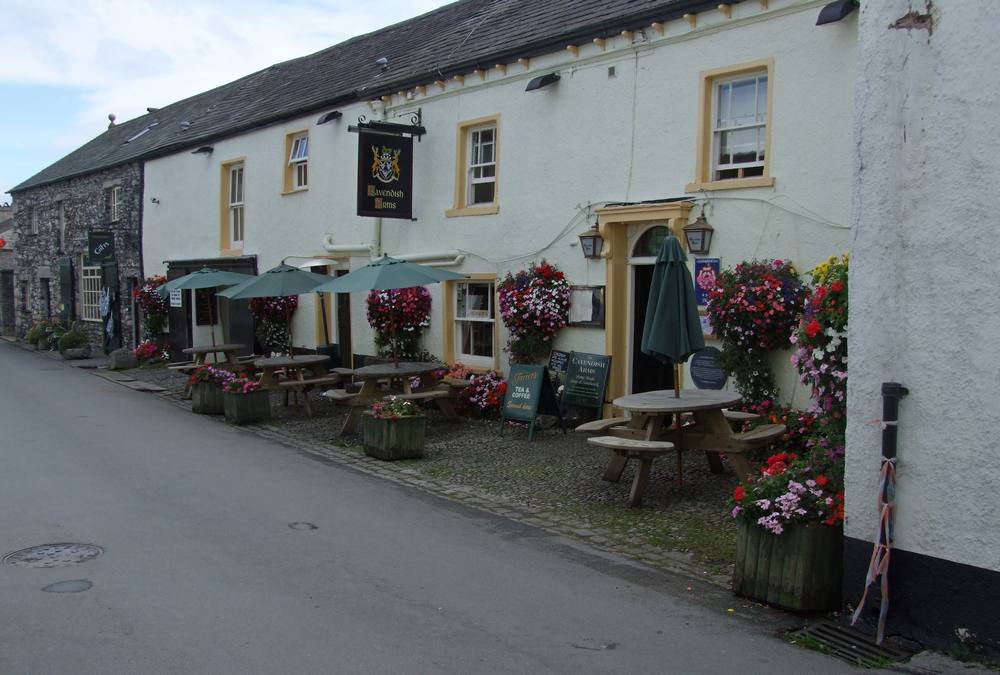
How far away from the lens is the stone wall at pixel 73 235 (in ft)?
83.7

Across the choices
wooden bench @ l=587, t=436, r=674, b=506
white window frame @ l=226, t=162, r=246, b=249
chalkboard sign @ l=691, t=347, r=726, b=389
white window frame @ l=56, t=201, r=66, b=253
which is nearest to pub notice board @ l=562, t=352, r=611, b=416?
chalkboard sign @ l=691, t=347, r=726, b=389

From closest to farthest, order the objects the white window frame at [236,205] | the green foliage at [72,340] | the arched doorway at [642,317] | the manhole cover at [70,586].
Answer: the manhole cover at [70,586]
the arched doorway at [642,317]
the white window frame at [236,205]
the green foliage at [72,340]

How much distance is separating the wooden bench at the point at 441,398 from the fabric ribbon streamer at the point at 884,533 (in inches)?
293

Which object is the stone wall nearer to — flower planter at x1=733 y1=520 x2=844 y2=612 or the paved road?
the paved road

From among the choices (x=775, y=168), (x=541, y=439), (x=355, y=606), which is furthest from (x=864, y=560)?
(x=541, y=439)

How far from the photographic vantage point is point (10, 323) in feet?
119

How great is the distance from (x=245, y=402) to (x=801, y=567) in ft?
32.0

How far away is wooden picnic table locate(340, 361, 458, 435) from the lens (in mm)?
12016

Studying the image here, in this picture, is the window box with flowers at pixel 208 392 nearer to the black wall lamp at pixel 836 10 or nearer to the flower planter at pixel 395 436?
the flower planter at pixel 395 436

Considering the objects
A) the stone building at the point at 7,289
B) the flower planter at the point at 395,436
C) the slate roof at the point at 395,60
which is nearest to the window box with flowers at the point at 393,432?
the flower planter at the point at 395,436

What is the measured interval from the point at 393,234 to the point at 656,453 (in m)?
8.78

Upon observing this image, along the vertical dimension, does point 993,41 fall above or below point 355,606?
above

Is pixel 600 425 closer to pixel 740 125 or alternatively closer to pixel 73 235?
pixel 740 125

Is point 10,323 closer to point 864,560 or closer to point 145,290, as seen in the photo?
point 145,290
